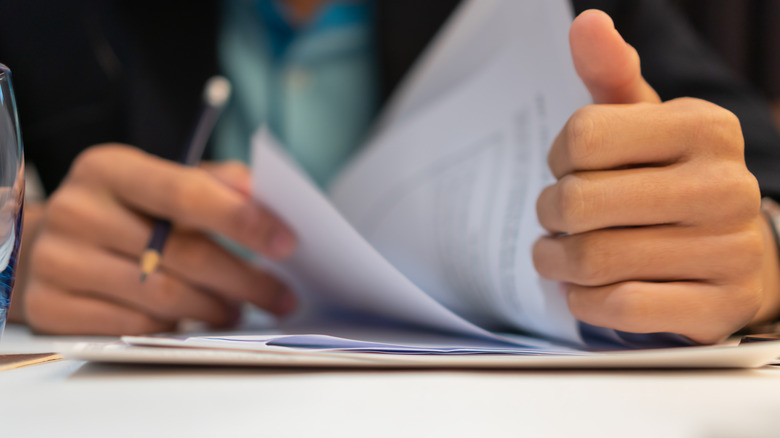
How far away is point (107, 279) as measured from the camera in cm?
41

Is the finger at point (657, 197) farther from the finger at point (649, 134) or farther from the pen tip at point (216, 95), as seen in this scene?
the pen tip at point (216, 95)

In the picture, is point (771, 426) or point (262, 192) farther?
point (262, 192)

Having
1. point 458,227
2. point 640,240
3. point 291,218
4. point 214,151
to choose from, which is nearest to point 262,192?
point 291,218

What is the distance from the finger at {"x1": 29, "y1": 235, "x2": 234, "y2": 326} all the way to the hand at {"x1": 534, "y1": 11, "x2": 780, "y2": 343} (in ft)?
1.01

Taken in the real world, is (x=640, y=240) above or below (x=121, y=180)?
below

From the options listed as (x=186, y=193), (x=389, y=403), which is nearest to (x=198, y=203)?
(x=186, y=193)

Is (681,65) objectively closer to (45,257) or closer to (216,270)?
(216,270)

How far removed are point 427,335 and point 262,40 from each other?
2.69 feet

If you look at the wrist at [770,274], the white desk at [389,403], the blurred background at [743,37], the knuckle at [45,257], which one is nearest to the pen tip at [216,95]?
the knuckle at [45,257]

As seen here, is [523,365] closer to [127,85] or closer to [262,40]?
[127,85]

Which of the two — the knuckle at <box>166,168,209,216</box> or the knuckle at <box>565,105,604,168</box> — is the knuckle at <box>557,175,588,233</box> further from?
the knuckle at <box>166,168,209,216</box>

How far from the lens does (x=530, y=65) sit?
30cm

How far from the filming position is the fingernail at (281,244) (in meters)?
0.40

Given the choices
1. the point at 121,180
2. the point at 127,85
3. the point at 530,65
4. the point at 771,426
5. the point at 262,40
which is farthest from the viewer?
the point at 262,40
